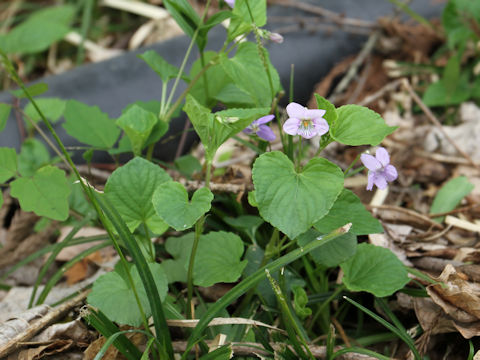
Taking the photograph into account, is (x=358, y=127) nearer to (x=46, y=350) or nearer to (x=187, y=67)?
(x=46, y=350)

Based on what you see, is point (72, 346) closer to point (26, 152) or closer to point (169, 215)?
point (169, 215)

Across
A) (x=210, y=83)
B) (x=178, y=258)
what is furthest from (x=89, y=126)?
(x=178, y=258)

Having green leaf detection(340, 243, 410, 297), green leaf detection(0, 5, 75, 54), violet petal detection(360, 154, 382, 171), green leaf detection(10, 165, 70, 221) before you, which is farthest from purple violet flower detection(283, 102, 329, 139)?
green leaf detection(0, 5, 75, 54)

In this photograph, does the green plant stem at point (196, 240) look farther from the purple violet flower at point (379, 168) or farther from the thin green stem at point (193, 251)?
the purple violet flower at point (379, 168)

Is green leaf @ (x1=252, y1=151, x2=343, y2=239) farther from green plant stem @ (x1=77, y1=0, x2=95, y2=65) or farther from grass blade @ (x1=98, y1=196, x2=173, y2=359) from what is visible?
green plant stem @ (x1=77, y1=0, x2=95, y2=65)

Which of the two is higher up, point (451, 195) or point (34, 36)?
point (34, 36)
